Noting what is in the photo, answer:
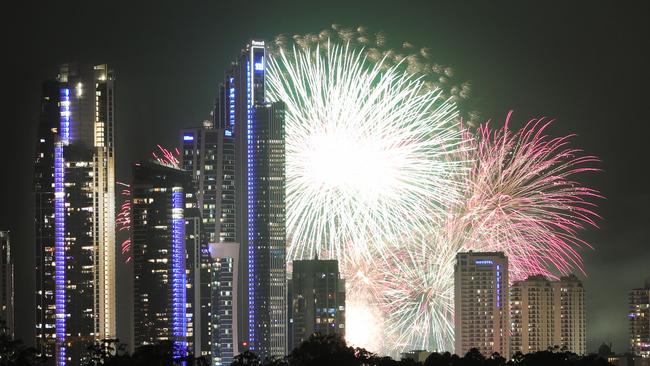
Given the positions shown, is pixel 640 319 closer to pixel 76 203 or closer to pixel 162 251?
pixel 162 251

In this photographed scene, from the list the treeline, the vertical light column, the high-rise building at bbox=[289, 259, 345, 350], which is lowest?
the treeline

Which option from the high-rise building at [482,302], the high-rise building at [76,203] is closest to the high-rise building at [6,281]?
the high-rise building at [76,203]

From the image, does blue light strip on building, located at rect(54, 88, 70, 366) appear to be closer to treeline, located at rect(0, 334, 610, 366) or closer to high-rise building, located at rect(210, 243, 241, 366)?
high-rise building, located at rect(210, 243, 241, 366)

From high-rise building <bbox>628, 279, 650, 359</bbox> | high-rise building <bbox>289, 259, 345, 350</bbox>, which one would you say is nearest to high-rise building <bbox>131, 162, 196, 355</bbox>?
high-rise building <bbox>289, 259, 345, 350</bbox>

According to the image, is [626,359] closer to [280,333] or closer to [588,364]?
[280,333]

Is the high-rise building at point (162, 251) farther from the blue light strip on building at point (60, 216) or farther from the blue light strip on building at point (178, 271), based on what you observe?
the blue light strip on building at point (60, 216)

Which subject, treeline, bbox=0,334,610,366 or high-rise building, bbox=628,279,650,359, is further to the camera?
high-rise building, bbox=628,279,650,359

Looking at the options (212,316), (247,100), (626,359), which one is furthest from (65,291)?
(626,359)

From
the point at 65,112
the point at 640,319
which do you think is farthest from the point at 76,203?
the point at 640,319

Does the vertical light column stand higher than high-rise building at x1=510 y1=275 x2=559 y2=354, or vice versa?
the vertical light column
